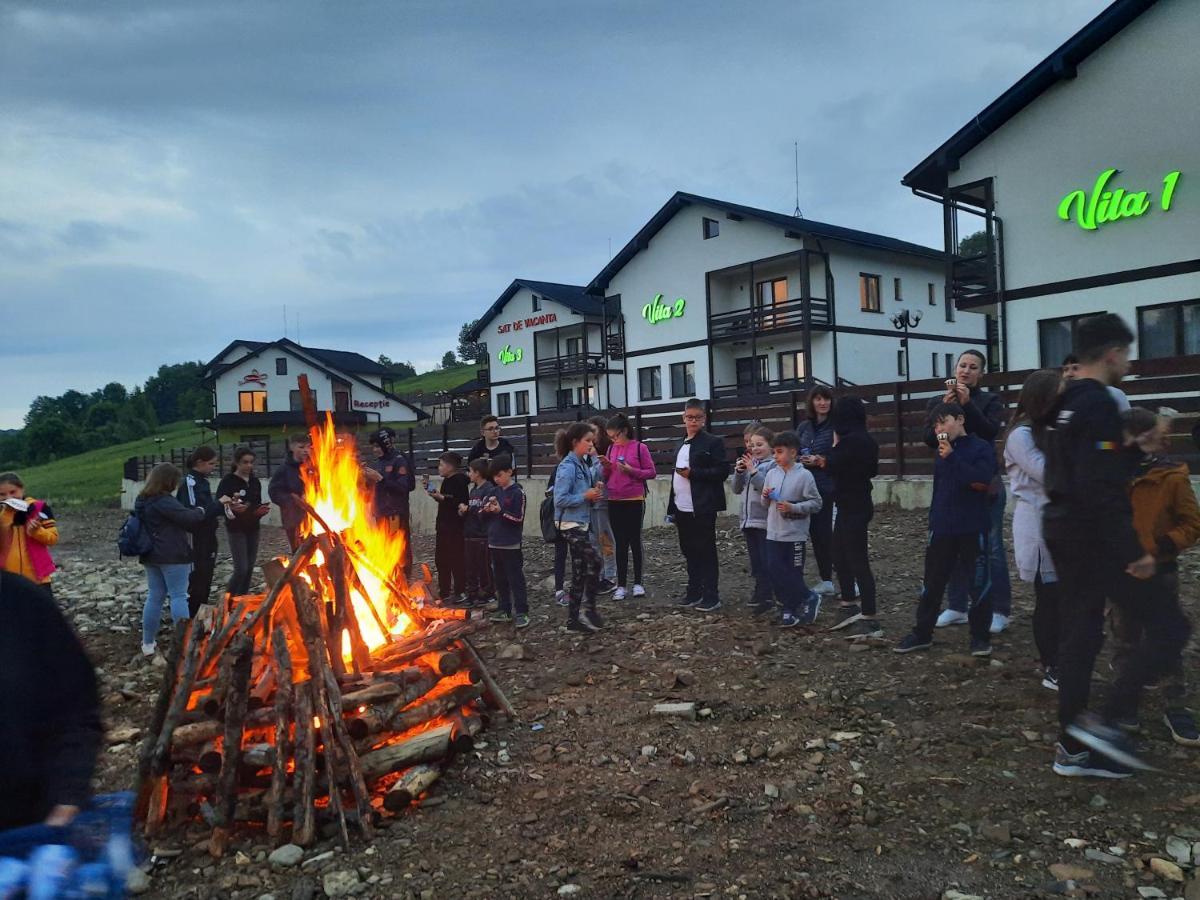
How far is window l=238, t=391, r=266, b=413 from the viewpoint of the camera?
5084 cm

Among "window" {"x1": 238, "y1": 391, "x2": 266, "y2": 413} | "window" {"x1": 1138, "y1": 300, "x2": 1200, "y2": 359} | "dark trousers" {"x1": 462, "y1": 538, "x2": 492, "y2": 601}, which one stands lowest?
"dark trousers" {"x1": 462, "y1": 538, "x2": 492, "y2": 601}

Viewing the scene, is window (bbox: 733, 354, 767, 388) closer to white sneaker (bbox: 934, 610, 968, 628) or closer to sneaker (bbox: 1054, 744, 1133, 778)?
white sneaker (bbox: 934, 610, 968, 628)

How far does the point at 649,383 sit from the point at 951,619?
92.8 ft

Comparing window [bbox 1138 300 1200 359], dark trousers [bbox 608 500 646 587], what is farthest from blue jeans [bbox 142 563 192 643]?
window [bbox 1138 300 1200 359]

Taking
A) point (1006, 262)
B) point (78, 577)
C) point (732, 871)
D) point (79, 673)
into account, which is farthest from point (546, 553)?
point (1006, 262)

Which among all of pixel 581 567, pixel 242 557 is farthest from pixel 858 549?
pixel 242 557

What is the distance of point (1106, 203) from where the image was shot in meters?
18.1

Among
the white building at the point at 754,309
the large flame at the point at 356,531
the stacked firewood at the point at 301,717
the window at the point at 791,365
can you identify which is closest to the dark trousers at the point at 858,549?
the stacked firewood at the point at 301,717

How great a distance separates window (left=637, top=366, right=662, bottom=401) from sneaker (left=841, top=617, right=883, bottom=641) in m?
27.5

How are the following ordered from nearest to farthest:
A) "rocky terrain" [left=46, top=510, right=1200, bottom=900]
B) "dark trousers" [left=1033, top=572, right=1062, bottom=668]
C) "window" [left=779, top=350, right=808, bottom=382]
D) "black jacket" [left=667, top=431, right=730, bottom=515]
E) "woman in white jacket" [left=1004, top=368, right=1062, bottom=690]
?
"rocky terrain" [left=46, top=510, right=1200, bottom=900], "woman in white jacket" [left=1004, top=368, right=1062, bottom=690], "dark trousers" [left=1033, top=572, right=1062, bottom=668], "black jacket" [left=667, top=431, right=730, bottom=515], "window" [left=779, top=350, right=808, bottom=382]

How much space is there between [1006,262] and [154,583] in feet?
65.5

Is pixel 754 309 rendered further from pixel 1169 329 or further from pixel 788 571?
pixel 788 571

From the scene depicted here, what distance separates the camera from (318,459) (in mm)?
6895

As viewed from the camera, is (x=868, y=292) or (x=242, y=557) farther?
(x=868, y=292)
